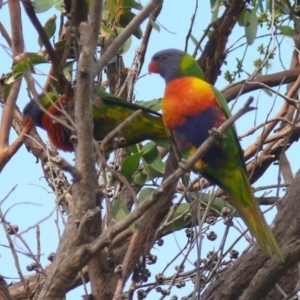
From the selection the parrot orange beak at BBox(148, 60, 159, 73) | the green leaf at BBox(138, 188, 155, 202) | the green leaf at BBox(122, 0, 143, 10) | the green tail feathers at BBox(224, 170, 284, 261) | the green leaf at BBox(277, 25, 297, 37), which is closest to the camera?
the green tail feathers at BBox(224, 170, 284, 261)

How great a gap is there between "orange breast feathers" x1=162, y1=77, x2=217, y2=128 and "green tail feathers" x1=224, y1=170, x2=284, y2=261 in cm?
30

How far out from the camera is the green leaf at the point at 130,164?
7.44 ft

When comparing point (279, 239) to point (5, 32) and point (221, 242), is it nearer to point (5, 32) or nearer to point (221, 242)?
point (221, 242)

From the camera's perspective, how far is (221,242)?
2172mm

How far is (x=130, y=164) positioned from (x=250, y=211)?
501mm

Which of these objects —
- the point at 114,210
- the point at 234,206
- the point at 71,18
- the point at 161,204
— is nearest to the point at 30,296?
the point at 114,210

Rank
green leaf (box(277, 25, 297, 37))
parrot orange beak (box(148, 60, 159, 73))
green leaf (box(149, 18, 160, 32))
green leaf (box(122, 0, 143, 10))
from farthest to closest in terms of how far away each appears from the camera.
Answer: parrot orange beak (box(148, 60, 159, 73))
green leaf (box(277, 25, 297, 37))
green leaf (box(122, 0, 143, 10))
green leaf (box(149, 18, 160, 32))

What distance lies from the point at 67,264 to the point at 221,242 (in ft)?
2.54

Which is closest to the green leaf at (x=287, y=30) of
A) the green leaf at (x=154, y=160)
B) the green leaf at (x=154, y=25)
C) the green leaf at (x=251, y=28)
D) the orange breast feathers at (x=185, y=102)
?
the green leaf at (x=251, y=28)

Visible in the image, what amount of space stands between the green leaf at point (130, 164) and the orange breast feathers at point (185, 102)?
0.34m

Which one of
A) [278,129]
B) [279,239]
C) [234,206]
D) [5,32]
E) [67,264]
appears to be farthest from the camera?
[278,129]

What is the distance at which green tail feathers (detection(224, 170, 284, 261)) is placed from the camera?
2158mm

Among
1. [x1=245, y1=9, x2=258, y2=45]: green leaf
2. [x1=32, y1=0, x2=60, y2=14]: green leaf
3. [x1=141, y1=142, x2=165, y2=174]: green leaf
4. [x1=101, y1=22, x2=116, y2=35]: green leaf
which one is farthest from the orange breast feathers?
[x1=32, y1=0, x2=60, y2=14]: green leaf

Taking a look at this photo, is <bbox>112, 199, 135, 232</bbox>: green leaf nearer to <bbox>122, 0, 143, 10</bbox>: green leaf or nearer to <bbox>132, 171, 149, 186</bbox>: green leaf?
<bbox>132, 171, 149, 186</bbox>: green leaf
